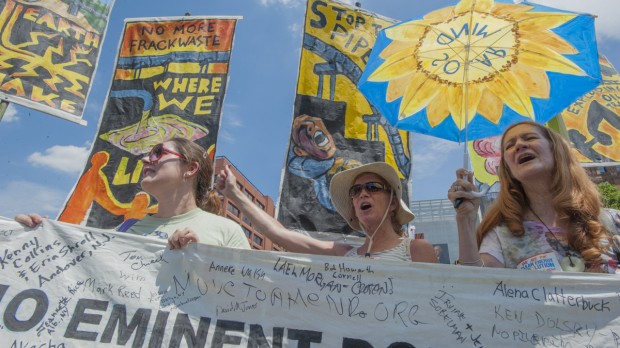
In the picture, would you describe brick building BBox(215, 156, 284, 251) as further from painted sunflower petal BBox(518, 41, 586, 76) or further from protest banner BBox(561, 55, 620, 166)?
painted sunflower petal BBox(518, 41, 586, 76)

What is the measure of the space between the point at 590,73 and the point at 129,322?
322 cm

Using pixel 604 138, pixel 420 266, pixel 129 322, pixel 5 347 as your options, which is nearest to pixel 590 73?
pixel 420 266

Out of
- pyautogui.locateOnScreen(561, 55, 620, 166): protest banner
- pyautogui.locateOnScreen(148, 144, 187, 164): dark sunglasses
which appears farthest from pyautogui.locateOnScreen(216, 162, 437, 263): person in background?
pyautogui.locateOnScreen(561, 55, 620, 166): protest banner

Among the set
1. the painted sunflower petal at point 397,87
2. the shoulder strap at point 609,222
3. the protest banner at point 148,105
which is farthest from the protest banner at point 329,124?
the shoulder strap at point 609,222

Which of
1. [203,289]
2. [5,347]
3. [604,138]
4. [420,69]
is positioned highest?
[604,138]

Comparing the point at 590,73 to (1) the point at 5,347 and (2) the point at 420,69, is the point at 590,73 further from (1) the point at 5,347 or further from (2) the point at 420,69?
(1) the point at 5,347

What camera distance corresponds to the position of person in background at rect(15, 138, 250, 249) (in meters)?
2.30

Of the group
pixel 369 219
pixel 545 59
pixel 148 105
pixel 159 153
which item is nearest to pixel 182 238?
pixel 159 153

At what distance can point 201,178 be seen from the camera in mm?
2727

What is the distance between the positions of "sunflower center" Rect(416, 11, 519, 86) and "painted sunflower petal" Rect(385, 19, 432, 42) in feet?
0.23

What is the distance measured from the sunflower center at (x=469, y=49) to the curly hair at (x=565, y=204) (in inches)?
44.9

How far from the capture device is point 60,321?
1.90 m

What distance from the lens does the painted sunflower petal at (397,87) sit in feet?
11.5

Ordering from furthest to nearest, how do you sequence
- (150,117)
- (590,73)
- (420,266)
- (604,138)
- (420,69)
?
(604,138) → (150,117) → (420,69) → (590,73) → (420,266)
